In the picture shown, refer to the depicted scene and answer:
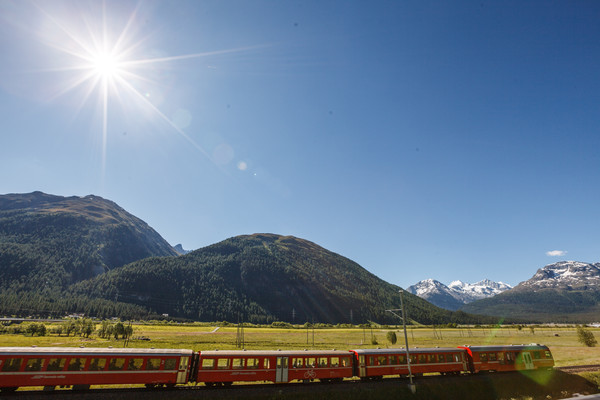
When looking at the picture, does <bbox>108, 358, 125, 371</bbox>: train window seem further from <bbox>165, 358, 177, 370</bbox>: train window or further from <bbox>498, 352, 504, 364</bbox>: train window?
<bbox>498, 352, 504, 364</bbox>: train window

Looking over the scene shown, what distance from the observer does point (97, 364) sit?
74.4 feet

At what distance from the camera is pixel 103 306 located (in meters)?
174

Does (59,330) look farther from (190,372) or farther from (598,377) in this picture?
(598,377)

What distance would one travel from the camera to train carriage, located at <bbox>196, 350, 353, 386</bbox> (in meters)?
25.4

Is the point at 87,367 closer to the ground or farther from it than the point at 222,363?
farther from it

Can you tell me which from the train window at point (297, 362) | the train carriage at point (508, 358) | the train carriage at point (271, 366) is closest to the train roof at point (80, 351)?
the train carriage at point (271, 366)

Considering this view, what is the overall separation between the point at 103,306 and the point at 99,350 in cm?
18879

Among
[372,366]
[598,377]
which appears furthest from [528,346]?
[372,366]

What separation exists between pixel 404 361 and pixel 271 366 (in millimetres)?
15471

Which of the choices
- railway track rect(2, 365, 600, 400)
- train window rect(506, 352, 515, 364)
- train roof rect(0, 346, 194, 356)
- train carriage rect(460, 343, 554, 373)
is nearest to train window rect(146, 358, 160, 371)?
train roof rect(0, 346, 194, 356)

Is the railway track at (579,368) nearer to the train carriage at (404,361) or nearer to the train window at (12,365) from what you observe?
the train carriage at (404,361)

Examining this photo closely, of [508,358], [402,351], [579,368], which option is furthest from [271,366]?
[579,368]

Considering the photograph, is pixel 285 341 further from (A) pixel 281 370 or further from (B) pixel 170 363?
(B) pixel 170 363

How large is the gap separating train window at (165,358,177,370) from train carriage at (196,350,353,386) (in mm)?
2029
